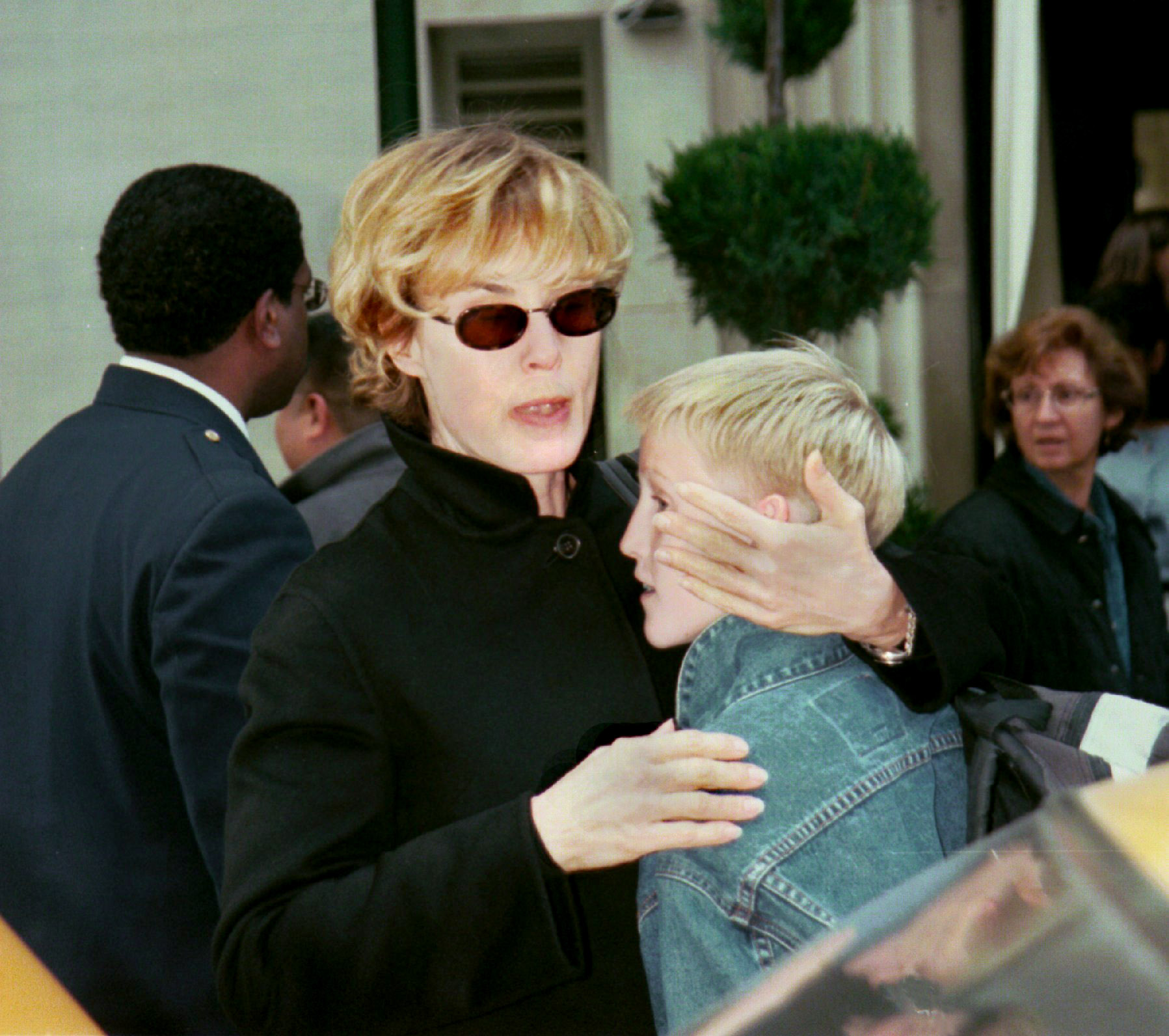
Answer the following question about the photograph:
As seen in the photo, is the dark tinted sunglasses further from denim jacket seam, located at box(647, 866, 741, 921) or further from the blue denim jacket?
denim jacket seam, located at box(647, 866, 741, 921)

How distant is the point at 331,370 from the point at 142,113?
2.72 metres

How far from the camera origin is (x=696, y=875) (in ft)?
5.16

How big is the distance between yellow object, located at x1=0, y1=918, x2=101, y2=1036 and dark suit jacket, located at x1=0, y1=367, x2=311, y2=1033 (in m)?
0.54

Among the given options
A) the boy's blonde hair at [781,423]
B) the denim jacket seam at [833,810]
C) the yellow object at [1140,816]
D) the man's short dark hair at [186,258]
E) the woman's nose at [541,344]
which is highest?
the man's short dark hair at [186,258]

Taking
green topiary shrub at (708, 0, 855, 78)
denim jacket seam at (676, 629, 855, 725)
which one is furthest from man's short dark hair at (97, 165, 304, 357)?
green topiary shrub at (708, 0, 855, 78)

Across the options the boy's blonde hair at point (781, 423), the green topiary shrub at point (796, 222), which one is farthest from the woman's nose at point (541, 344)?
the green topiary shrub at point (796, 222)

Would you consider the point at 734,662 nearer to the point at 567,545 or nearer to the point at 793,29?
the point at 567,545

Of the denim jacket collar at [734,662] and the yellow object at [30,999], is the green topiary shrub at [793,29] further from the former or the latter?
the yellow object at [30,999]

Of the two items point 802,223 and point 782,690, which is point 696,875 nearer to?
point 782,690

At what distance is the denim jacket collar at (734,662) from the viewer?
170 cm

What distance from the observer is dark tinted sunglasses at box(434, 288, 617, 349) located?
184cm

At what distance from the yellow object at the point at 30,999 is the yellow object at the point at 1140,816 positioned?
40.7 inches

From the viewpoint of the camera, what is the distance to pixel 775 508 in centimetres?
179

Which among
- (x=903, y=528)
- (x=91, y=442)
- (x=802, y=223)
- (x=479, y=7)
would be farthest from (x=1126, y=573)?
(x=479, y=7)
